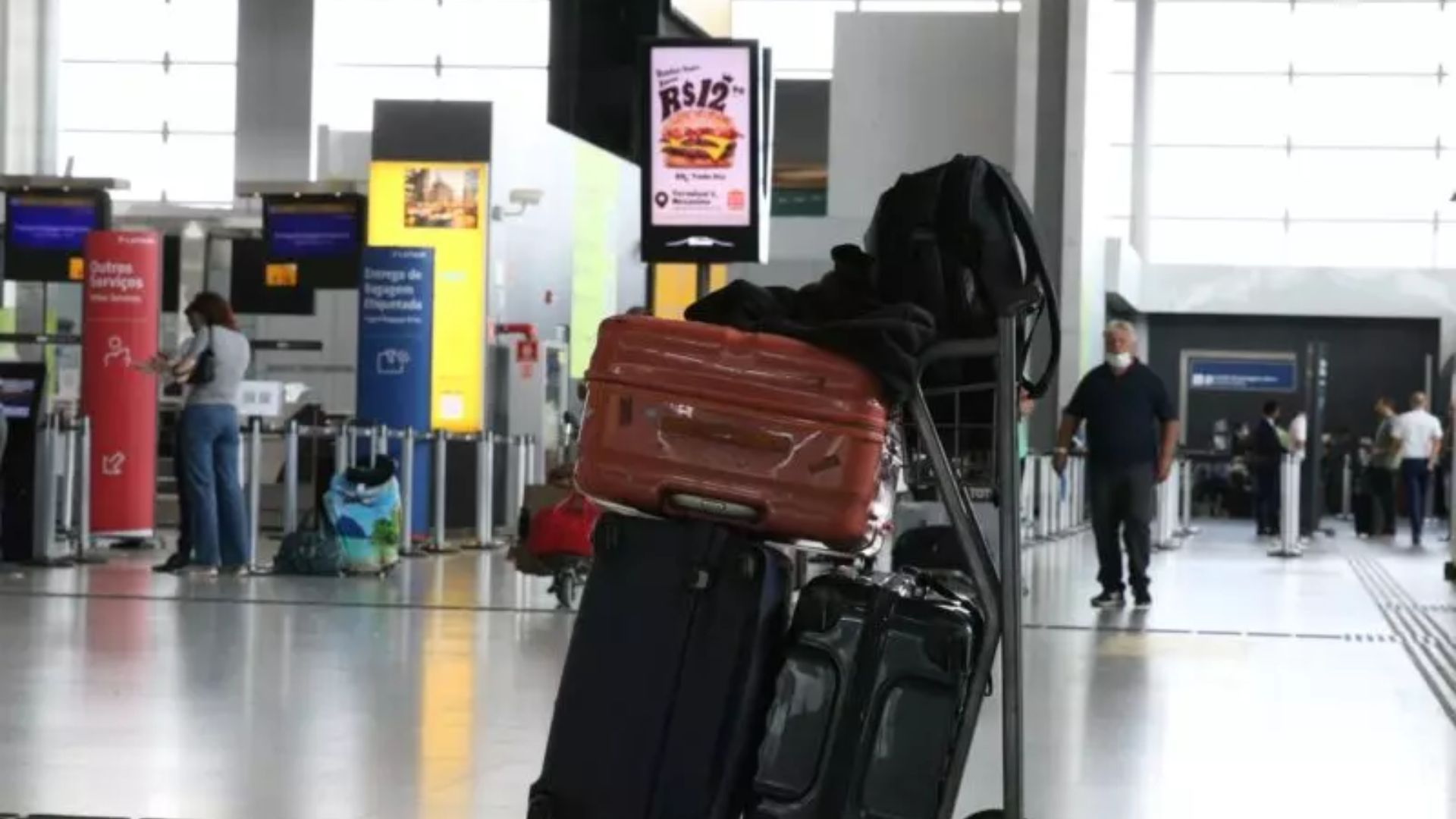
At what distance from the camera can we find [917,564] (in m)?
4.63

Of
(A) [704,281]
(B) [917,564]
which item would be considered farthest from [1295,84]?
(B) [917,564]

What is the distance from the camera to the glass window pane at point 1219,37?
39531mm

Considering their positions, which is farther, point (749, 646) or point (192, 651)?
point (192, 651)

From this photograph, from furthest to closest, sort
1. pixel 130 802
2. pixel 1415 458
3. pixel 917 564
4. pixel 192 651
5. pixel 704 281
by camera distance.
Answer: pixel 1415 458 < pixel 704 281 < pixel 192 651 < pixel 130 802 < pixel 917 564

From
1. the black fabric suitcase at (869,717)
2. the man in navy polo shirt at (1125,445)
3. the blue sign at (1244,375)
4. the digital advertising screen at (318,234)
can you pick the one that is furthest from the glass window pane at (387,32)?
the black fabric suitcase at (869,717)

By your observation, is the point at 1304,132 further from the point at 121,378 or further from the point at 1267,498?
the point at 121,378

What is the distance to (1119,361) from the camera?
513 inches

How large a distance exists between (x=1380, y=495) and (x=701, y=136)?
673 inches

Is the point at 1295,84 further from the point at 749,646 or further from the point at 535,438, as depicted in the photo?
the point at 749,646

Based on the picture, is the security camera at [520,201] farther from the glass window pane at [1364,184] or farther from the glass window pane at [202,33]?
the glass window pane at [1364,184]

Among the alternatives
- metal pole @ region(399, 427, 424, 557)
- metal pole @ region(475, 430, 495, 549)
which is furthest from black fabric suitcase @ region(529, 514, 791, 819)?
metal pole @ region(475, 430, 495, 549)

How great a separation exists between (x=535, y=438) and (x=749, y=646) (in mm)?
17579

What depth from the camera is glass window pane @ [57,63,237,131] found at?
3788 cm

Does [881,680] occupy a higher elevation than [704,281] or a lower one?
lower
